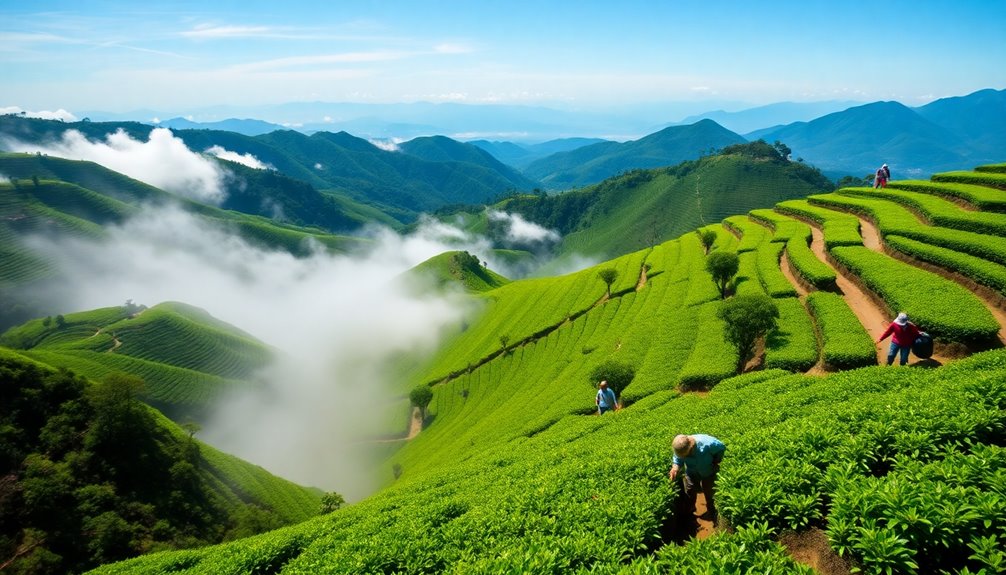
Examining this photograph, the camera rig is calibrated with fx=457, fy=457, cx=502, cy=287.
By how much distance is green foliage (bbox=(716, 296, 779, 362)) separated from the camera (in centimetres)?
3016

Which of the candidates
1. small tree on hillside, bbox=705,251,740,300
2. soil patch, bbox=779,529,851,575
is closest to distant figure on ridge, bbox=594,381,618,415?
soil patch, bbox=779,529,851,575

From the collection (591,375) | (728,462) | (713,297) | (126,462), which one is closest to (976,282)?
(713,297)

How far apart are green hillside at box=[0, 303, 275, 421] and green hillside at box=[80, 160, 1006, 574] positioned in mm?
122204

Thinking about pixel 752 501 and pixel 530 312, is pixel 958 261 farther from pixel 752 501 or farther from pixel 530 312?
pixel 530 312

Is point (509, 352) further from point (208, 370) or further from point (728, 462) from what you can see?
point (208, 370)

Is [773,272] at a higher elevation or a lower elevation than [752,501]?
higher

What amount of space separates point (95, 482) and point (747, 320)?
70.1 meters

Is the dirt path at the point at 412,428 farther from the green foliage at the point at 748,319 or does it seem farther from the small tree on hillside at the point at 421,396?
the green foliage at the point at 748,319

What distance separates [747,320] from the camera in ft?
99.0

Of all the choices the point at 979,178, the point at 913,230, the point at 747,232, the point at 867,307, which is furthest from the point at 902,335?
the point at 747,232

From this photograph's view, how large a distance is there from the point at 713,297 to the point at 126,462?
72819 millimetres

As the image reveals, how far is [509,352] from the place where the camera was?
295 feet

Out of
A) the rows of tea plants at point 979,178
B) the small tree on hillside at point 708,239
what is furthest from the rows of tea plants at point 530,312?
the rows of tea plants at point 979,178

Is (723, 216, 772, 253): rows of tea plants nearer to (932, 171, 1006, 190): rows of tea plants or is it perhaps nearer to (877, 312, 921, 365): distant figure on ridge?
(932, 171, 1006, 190): rows of tea plants
